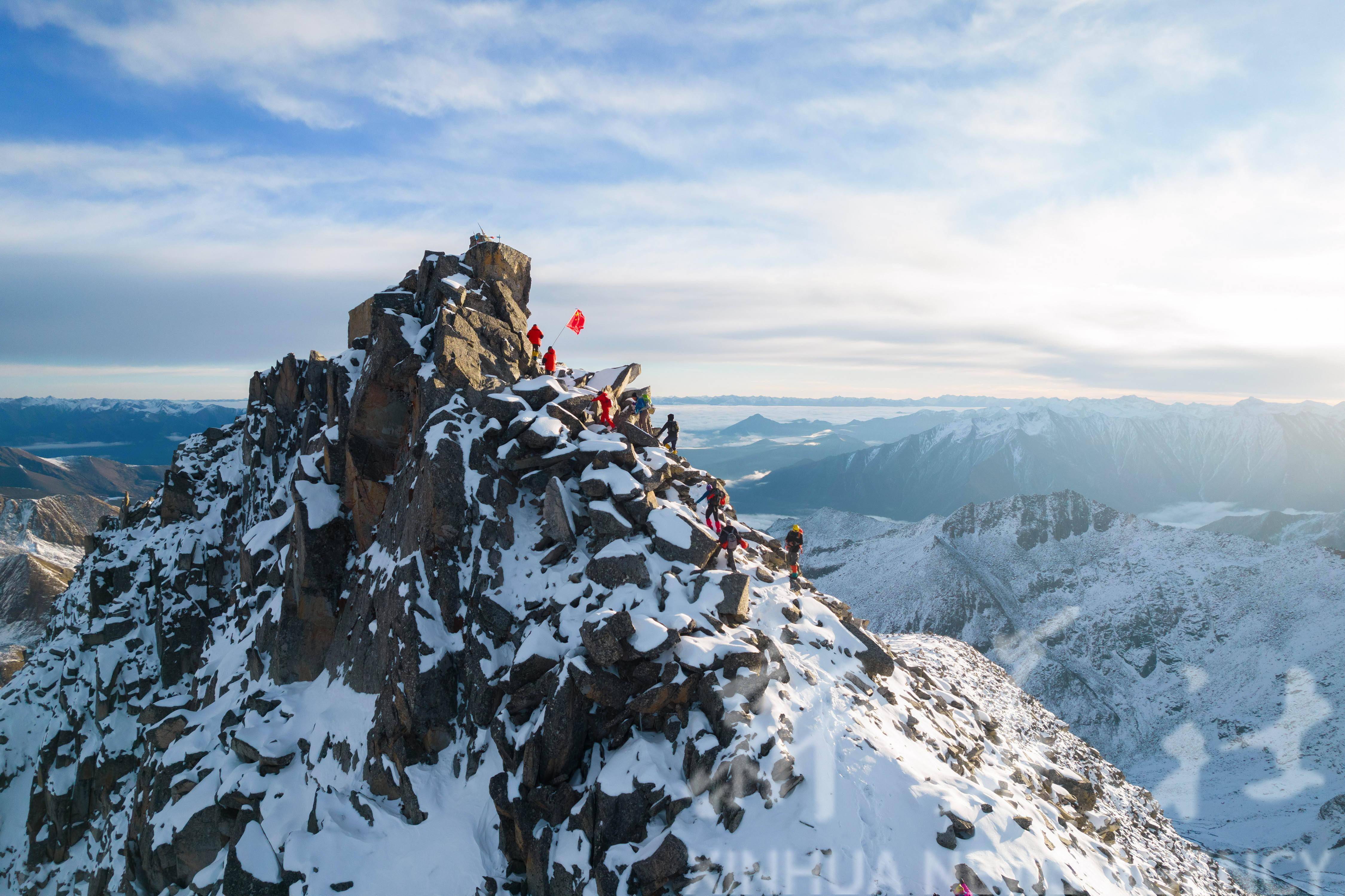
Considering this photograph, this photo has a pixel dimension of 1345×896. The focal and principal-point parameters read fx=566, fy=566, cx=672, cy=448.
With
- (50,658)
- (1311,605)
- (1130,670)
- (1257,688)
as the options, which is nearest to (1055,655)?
(1130,670)

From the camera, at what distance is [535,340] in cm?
3834

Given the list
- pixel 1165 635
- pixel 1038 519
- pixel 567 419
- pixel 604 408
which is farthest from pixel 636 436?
pixel 1038 519

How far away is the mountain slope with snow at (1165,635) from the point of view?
79.5 meters

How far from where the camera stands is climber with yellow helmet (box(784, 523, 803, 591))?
103 feet

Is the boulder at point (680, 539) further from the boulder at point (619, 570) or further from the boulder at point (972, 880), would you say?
the boulder at point (972, 880)

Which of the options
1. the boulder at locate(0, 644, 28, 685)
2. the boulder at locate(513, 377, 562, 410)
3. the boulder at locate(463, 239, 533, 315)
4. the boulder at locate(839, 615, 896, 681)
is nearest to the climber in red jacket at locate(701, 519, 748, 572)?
the boulder at locate(839, 615, 896, 681)

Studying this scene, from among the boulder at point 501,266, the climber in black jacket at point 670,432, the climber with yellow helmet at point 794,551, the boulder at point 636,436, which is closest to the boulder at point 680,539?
the boulder at point 636,436

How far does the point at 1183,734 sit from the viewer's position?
9794 centimetres

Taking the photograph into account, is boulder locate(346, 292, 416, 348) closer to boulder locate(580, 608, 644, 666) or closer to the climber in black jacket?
the climber in black jacket

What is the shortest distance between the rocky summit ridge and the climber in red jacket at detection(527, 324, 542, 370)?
1.12 metres

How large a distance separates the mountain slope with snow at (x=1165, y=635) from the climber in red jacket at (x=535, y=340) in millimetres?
96957

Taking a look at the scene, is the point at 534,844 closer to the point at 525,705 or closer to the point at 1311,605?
the point at 525,705

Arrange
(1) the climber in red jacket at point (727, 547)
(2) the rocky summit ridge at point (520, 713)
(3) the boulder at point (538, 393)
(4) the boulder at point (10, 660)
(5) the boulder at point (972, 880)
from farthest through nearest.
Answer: (4) the boulder at point (10, 660) < (3) the boulder at point (538, 393) < (1) the climber in red jacket at point (727, 547) < (2) the rocky summit ridge at point (520, 713) < (5) the boulder at point (972, 880)

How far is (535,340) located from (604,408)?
9600 mm
